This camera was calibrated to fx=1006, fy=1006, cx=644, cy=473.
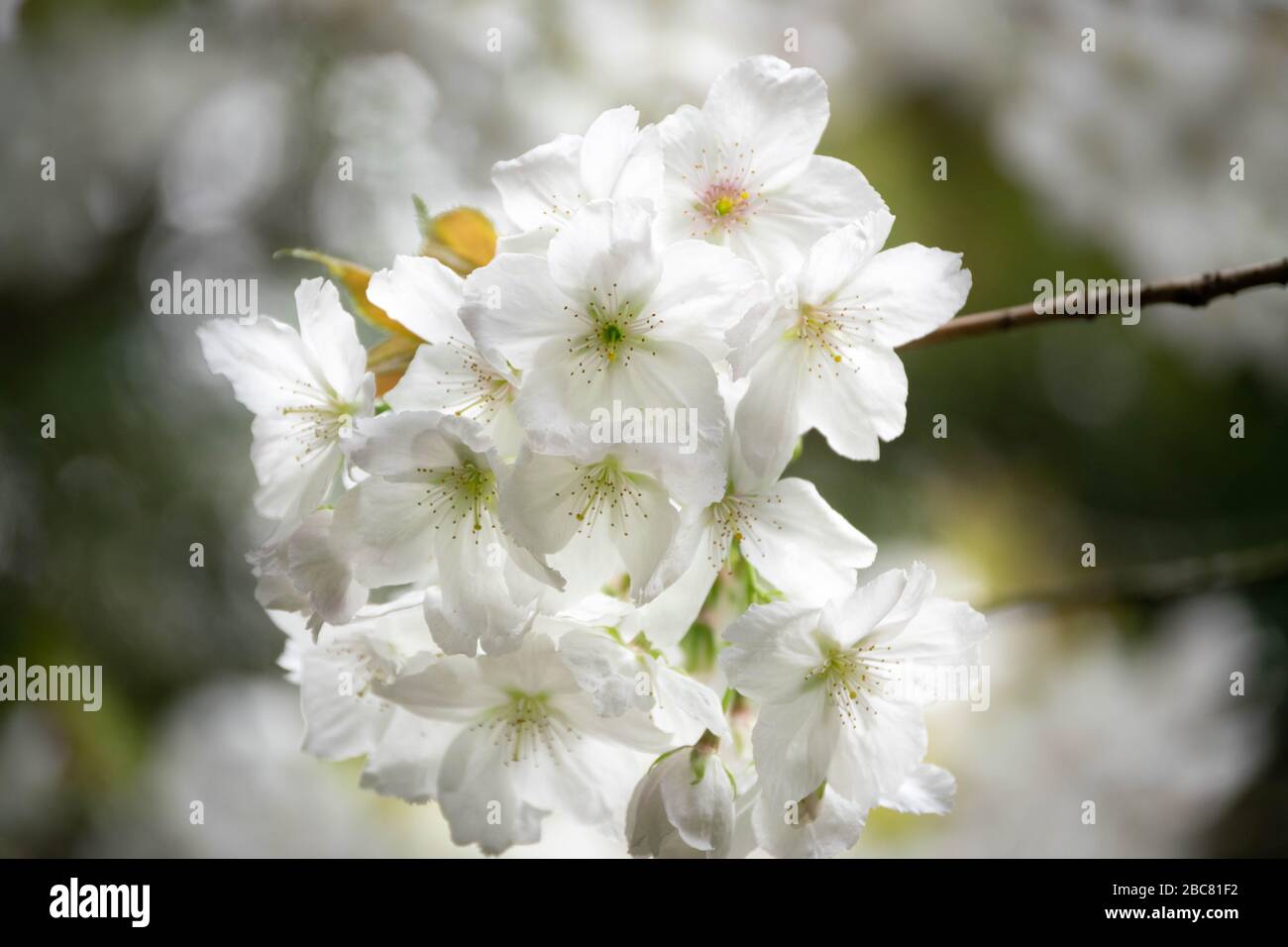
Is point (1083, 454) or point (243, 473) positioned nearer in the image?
point (243, 473)

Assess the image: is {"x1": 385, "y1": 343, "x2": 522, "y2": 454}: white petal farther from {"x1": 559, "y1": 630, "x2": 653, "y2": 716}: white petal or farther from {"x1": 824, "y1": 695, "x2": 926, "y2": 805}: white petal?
{"x1": 824, "y1": 695, "x2": 926, "y2": 805}: white petal

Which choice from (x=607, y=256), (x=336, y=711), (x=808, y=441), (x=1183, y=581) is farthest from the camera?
(x=808, y=441)

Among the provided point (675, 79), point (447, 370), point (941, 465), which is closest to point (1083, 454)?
point (941, 465)

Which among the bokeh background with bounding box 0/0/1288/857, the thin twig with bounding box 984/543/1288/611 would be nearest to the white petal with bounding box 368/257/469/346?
the thin twig with bounding box 984/543/1288/611

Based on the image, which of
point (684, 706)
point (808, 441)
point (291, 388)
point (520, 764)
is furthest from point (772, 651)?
point (808, 441)

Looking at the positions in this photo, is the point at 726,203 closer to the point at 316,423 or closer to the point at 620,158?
the point at 620,158

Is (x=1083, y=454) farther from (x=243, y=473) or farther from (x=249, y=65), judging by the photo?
(x=249, y=65)

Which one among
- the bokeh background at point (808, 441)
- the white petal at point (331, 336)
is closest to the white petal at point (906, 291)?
the white petal at point (331, 336)
